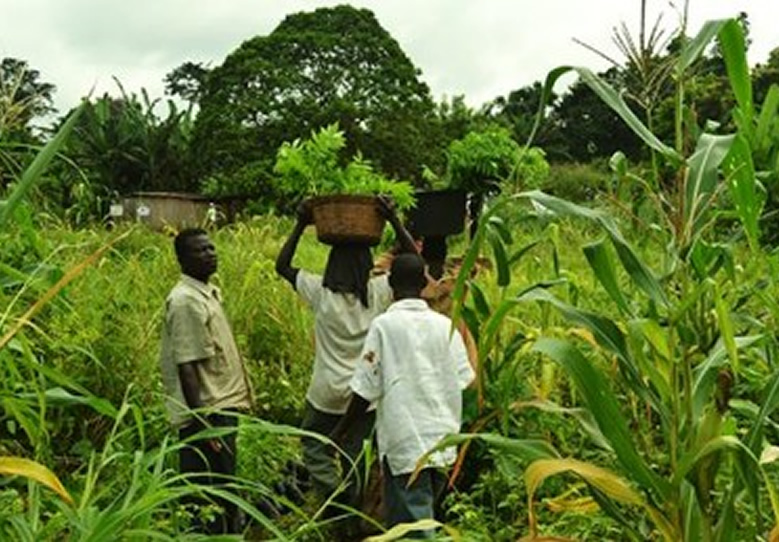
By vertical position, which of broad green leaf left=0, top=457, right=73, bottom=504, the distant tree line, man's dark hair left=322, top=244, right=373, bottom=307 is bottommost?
broad green leaf left=0, top=457, right=73, bottom=504

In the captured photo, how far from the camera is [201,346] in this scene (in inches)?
176

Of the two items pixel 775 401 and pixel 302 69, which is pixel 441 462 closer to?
pixel 775 401

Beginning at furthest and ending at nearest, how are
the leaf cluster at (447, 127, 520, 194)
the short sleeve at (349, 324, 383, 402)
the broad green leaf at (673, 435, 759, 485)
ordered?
1. the leaf cluster at (447, 127, 520, 194)
2. the short sleeve at (349, 324, 383, 402)
3. the broad green leaf at (673, 435, 759, 485)

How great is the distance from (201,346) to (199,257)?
357 millimetres

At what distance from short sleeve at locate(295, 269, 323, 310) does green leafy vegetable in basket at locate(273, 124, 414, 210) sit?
361 millimetres

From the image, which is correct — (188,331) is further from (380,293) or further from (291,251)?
(380,293)

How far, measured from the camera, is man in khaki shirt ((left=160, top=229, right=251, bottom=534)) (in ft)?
14.6

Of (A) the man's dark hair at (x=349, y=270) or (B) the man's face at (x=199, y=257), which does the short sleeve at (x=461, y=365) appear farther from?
(B) the man's face at (x=199, y=257)

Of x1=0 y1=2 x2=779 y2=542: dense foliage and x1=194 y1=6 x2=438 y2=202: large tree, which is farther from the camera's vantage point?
x1=194 y1=6 x2=438 y2=202: large tree

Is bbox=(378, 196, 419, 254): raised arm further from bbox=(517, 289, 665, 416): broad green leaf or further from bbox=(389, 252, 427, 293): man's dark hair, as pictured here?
bbox=(517, 289, 665, 416): broad green leaf

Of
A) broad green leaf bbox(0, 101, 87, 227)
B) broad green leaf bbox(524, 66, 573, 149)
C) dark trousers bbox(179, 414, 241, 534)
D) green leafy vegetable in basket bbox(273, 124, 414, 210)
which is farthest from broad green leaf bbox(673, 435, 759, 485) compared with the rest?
green leafy vegetable in basket bbox(273, 124, 414, 210)

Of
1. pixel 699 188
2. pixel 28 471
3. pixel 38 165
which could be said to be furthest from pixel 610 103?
pixel 28 471

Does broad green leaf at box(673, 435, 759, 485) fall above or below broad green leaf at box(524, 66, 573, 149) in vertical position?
below

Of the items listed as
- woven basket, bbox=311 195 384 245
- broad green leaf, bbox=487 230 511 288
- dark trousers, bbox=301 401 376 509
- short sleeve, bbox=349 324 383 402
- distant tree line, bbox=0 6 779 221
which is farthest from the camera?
distant tree line, bbox=0 6 779 221
